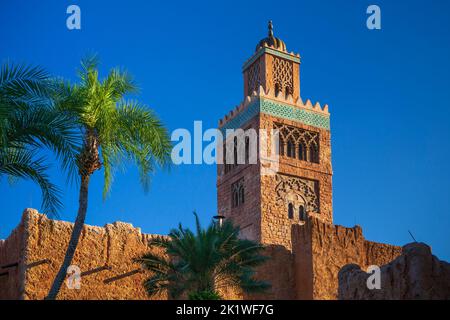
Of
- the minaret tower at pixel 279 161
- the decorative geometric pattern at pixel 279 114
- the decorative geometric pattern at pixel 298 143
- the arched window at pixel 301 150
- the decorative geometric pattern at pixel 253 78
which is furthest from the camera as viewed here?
the decorative geometric pattern at pixel 253 78

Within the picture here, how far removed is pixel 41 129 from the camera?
52.0ft

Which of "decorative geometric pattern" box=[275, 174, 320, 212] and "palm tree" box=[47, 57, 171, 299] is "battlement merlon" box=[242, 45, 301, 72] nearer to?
"decorative geometric pattern" box=[275, 174, 320, 212]

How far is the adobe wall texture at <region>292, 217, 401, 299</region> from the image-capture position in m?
22.8

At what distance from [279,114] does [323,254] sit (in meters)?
15.6

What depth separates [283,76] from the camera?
1563 inches

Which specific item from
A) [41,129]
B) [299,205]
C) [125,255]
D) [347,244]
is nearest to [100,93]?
[41,129]

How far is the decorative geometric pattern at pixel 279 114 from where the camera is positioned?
37.6 meters

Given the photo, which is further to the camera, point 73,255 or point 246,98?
point 246,98

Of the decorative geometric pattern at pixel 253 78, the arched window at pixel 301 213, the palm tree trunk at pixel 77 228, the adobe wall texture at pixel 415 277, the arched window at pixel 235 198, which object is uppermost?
the decorative geometric pattern at pixel 253 78

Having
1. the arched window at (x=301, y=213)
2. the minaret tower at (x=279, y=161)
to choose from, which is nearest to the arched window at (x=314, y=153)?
the minaret tower at (x=279, y=161)

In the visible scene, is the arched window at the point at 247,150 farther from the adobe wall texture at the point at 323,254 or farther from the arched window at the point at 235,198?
the adobe wall texture at the point at 323,254

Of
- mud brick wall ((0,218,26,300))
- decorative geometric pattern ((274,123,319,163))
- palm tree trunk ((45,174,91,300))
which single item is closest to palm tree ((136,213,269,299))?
palm tree trunk ((45,174,91,300))

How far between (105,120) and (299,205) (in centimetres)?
2044
